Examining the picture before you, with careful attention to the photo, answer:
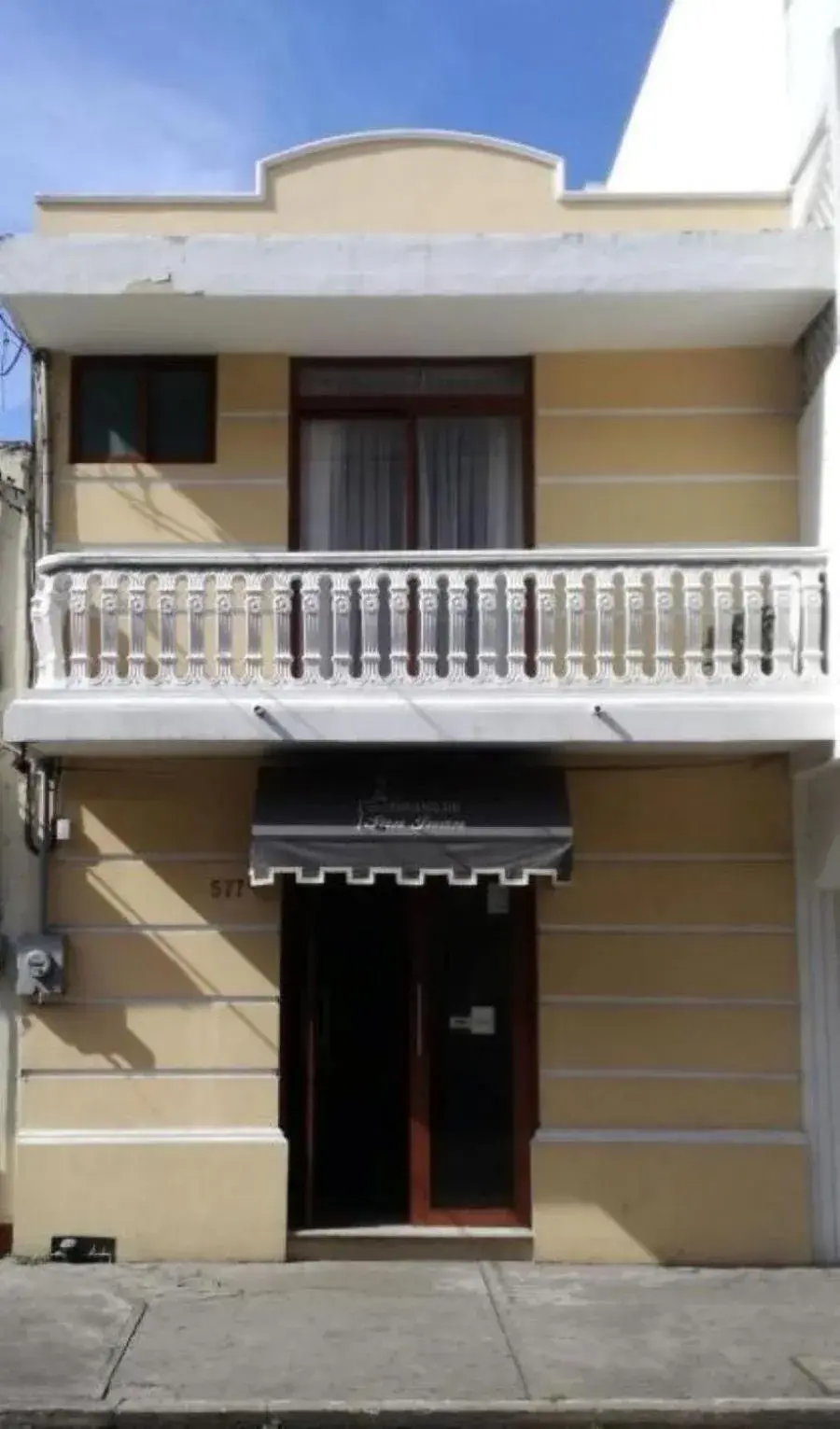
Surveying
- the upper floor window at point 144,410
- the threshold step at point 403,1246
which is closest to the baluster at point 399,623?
the upper floor window at point 144,410

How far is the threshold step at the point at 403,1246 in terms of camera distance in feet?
32.3

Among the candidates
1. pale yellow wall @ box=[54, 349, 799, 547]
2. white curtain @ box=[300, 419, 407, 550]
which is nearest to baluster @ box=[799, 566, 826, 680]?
pale yellow wall @ box=[54, 349, 799, 547]

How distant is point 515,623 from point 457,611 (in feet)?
1.33

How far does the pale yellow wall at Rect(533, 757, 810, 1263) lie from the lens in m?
9.80

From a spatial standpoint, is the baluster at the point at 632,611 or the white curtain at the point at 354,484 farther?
the white curtain at the point at 354,484

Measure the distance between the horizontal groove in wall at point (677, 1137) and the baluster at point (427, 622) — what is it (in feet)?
9.93

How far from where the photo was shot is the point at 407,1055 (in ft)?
33.5

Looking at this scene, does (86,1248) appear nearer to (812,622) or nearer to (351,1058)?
(351,1058)

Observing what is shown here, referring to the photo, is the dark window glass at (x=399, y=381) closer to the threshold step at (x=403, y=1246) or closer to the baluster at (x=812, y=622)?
the baluster at (x=812, y=622)

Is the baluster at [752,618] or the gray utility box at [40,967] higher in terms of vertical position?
the baluster at [752,618]

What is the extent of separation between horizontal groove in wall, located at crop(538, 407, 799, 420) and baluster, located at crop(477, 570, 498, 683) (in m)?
1.48

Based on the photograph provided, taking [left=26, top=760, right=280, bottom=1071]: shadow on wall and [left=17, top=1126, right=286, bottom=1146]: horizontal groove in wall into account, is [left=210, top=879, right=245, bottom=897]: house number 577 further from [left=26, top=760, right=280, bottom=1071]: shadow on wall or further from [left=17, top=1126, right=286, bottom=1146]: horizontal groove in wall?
[left=17, top=1126, right=286, bottom=1146]: horizontal groove in wall

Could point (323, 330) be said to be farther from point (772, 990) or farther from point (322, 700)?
point (772, 990)

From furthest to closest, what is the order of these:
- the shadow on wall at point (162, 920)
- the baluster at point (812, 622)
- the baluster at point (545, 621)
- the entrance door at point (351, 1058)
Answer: the entrance door at point (351, 1058)
the shadow on wall at point (162, 920)
the baluster at point (545, 621)
the baluster at point (812, 622)
